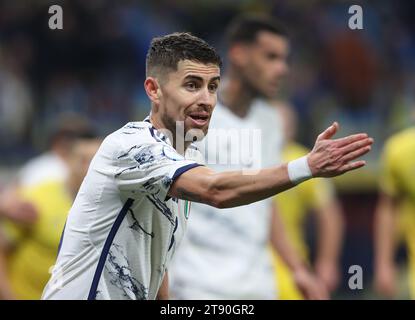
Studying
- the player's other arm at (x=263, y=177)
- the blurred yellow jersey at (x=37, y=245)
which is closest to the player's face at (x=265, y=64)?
the blurred yellow jersey at (x=37, y=245)

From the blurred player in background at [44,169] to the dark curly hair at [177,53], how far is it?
3.87 meters

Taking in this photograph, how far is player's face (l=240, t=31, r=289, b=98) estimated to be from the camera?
816 centimetres

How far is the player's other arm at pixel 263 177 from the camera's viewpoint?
14.2 feet

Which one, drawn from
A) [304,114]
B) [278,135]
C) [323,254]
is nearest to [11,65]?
[304,114]

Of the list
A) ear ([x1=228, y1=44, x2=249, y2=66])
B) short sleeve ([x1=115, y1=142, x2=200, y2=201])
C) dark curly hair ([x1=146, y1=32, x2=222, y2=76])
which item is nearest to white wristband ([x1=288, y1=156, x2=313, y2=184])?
short sleeve ([x1=115, y1=142, x2=200, y2=201])

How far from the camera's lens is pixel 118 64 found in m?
14.9

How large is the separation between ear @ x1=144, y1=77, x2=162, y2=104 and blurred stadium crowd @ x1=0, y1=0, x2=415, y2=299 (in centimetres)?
839

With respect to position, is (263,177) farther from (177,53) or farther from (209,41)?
(209,41)

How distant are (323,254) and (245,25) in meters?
2.97

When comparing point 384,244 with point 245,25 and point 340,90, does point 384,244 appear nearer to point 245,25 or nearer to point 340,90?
point 245,25

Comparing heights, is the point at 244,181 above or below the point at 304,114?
below

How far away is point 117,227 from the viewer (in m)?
4.93

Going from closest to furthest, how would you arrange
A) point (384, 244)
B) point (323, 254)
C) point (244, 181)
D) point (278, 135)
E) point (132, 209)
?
point (244, 181) → point (132, 209) → point (278, 135) → point (384, 244) → point (323, 254)

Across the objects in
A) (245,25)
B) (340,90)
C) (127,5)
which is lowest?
(245,25)
